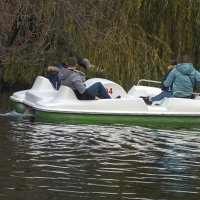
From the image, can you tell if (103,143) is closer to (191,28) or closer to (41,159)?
(41,159)

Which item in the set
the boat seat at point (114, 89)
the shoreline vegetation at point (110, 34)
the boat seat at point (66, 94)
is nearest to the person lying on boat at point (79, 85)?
the boat seat at point (66, 94)

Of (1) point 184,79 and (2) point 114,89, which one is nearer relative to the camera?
(1) point 184,79

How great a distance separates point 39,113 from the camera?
14.2m

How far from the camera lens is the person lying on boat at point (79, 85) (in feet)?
47.0

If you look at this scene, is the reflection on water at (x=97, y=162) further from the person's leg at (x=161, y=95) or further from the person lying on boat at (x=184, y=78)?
the person's leg at (x=161, y=95)

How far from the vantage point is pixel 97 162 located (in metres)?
9.90

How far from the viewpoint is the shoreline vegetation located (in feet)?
66.3

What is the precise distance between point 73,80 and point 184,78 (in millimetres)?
2366

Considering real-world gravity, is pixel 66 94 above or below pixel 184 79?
below

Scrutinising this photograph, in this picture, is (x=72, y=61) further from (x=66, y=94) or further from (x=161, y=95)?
(x=161, y=95)

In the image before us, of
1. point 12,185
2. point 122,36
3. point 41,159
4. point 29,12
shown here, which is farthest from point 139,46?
point 12,185

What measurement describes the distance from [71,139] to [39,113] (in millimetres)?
2504

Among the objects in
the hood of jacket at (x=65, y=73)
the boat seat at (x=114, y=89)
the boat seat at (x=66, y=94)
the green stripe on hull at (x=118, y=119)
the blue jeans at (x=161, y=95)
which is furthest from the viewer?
the boat seat at (x=114, y=89)

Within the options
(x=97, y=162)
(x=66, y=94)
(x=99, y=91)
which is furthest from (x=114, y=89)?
(x=97, y=162)
